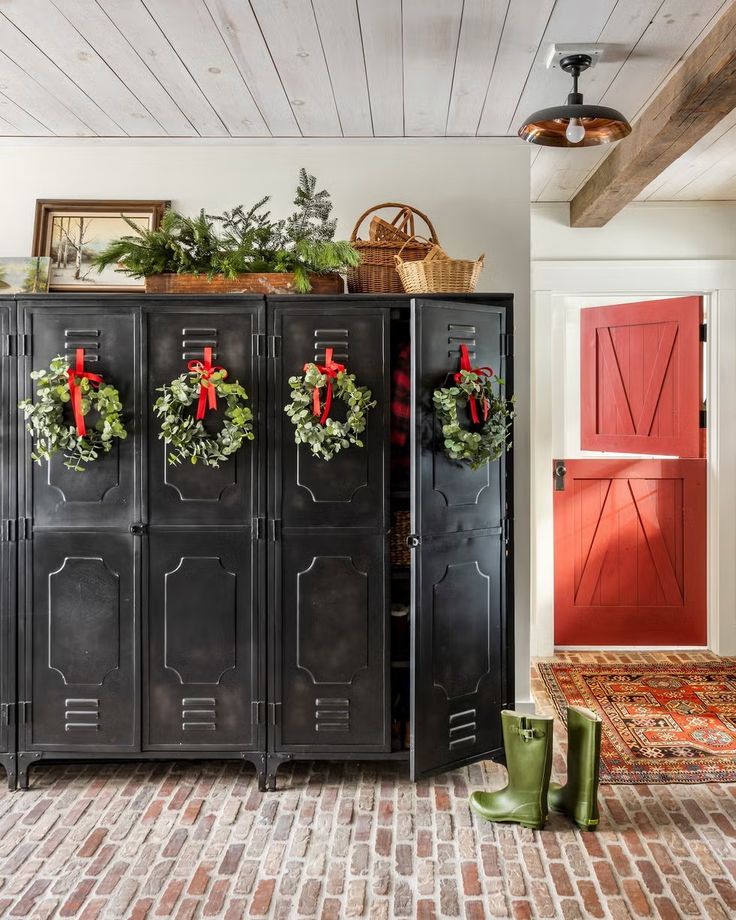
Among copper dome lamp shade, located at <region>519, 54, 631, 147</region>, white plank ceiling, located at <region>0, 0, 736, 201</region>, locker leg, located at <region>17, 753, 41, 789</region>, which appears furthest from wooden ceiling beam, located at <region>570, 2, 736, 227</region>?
locker leg, located at <region>17, 753, 41, 789</region>

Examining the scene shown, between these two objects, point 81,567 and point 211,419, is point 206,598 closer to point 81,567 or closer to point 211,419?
point 81,567

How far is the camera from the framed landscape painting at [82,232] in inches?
132

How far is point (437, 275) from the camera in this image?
9.28 feet

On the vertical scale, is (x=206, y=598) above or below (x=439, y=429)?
below

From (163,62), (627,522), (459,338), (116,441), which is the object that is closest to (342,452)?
(459,338)

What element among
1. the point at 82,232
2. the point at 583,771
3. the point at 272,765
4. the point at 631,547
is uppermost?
the point at 82,232

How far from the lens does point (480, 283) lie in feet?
11.1

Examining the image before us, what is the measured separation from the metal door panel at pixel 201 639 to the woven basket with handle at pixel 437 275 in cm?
120

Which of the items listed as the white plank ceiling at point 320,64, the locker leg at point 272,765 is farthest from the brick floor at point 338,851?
the white plank ceiling at point 320,64

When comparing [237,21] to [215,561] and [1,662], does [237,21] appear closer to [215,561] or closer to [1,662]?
[215,561]

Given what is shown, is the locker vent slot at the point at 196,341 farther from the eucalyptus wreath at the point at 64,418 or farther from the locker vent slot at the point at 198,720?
the locker vent slot at the point at 198,720

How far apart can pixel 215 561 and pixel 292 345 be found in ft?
2.97

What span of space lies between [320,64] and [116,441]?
5.24ft

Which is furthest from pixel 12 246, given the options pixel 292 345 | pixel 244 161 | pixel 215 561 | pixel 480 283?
pixel 480 283
